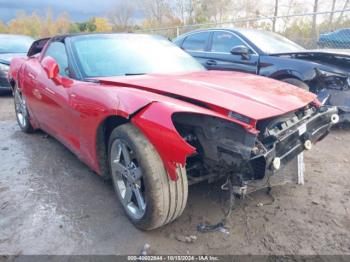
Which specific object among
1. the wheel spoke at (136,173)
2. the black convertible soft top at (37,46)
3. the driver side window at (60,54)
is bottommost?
the wheel spoke at (136,173)

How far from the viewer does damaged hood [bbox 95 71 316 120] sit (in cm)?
212

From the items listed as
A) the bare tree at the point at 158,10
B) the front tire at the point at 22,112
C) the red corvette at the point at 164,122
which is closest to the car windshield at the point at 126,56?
the red corvette at the point at 164,122

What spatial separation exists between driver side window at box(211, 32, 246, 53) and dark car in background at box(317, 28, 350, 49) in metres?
4.25

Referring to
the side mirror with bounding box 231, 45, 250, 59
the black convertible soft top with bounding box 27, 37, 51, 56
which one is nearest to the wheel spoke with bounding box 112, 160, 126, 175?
the side mirror with bounding box 231, 45, 250, 59

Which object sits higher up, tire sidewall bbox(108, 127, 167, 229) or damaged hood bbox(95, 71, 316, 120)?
damaged hood bbox(95, 71, 316, 120)

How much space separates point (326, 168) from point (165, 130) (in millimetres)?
2300

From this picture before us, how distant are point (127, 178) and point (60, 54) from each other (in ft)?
6.12

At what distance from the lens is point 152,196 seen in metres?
2.13

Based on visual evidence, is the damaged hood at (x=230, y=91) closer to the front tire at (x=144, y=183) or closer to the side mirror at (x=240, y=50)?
the front tire at (x=144, y=183)

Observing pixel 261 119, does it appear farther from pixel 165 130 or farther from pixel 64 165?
pixel 64 165

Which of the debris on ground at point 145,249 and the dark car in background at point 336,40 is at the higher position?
the dark car in background at point 336,40

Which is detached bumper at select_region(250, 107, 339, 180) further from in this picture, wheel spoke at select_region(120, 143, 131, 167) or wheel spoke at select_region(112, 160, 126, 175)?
wheel spoke at select_region(112, 160, 126, 175)

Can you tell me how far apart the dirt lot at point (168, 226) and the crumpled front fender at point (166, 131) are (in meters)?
0.61

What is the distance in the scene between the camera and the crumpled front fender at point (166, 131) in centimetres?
190
